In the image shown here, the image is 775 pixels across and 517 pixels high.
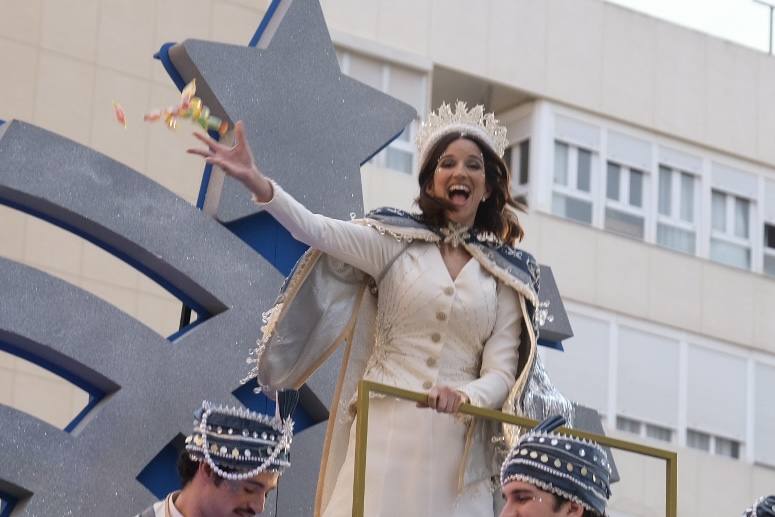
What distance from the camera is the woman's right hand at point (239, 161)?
7570 millimetres

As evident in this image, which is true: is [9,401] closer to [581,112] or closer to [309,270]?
[581,112]

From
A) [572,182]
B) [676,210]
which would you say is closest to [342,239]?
[572,182]

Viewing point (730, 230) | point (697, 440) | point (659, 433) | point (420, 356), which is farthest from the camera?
point (730, 230)

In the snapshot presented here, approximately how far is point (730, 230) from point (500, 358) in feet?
55.3

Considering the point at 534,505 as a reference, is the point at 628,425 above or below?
above

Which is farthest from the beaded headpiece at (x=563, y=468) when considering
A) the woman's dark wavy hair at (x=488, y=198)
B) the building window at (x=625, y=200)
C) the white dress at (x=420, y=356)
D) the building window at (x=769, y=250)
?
the building window at (x=769, y=250)

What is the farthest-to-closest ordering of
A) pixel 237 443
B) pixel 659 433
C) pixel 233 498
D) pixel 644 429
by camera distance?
pixel 659 433, pixel 644 429, pixel 237 443, pixel 233 498

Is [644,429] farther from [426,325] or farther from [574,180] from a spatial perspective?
[426,325]

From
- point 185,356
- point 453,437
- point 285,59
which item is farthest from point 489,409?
point 285,59

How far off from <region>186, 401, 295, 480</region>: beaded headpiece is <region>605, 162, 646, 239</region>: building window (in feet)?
53.7

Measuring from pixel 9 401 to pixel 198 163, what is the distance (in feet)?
8.62

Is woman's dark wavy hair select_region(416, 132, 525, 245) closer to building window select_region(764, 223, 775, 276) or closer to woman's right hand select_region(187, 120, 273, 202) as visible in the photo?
woman's right hand select_region(187, 120, 273, 202)

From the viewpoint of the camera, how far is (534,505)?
21.7 feet

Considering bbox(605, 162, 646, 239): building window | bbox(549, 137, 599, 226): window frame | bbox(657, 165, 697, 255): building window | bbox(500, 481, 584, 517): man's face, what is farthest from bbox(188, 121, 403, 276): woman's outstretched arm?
bbox(657, 165, 697, 255): building window
